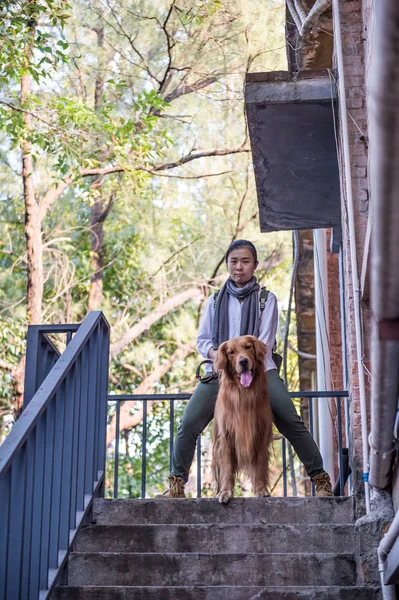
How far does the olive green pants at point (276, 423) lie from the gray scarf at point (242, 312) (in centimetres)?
33

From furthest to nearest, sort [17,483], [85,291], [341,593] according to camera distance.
→ [85,291], [341,593], [17,483]

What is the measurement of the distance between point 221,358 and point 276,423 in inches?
23.8

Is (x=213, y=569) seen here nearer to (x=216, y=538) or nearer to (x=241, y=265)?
(x=216, y=538)

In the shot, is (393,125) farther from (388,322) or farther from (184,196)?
(184,196)

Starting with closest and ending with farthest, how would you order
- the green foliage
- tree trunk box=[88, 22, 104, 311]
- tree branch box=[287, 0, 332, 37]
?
tree branch box=[287, 0, 332, 37] < the green foliage < tree trunk box=[88, 22, 104, 311]

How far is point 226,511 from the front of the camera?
5.29 meters

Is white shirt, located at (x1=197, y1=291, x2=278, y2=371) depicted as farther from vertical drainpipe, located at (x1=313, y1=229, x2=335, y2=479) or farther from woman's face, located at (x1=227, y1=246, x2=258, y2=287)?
vertical drainpipe, located at (x1=313, y1=229, x2=335, y2=479)

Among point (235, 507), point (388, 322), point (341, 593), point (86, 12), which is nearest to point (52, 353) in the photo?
point (235, 507)

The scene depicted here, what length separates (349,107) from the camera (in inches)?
218

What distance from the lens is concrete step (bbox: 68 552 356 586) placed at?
4.62 metres

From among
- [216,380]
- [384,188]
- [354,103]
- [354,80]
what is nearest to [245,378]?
[216,380]

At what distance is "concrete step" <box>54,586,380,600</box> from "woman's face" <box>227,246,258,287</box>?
7.98 ft

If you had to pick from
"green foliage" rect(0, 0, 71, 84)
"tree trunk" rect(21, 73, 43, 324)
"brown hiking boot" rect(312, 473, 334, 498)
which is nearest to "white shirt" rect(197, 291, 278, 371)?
"brown hiking boot" rect(312, 473, 334, 498)

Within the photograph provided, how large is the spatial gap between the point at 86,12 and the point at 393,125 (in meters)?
12.6
